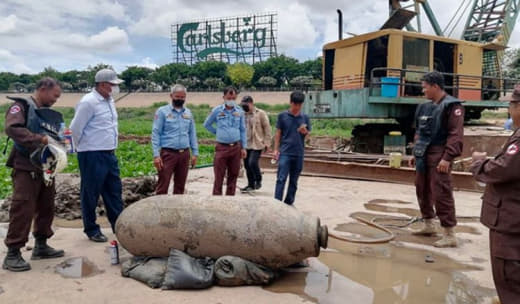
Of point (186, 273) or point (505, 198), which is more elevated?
point (505, 198)

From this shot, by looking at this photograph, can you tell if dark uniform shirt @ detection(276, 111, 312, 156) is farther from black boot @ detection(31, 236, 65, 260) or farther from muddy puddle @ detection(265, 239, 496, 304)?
black boot @ detection(31, 236, 65, 260)

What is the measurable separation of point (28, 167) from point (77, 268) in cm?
105

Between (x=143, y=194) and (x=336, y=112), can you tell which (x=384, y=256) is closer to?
(x=143, y=194)

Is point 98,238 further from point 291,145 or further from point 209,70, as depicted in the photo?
point 209,70

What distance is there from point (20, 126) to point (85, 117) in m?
0.75

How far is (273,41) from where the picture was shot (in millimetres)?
70188

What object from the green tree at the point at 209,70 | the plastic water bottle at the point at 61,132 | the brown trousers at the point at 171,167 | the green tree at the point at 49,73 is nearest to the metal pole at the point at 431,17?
the brown trousers at the point at 171,167

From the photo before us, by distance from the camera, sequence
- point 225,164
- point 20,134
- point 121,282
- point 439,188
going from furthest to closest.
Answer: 1. point 225,164
2. point 439,188
3. point 20,134
4. point 121,282

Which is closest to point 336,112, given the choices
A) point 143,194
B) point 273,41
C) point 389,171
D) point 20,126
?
point 389,171

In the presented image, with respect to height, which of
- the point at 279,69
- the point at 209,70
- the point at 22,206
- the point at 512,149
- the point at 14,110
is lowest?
the point at 22,206

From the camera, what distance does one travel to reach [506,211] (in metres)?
2.59

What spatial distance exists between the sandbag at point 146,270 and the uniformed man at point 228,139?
2.38 metres

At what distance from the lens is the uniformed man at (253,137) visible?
7.71 meters

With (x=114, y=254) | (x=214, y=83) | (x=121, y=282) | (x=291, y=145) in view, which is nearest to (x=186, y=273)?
(x=121, y=282)
